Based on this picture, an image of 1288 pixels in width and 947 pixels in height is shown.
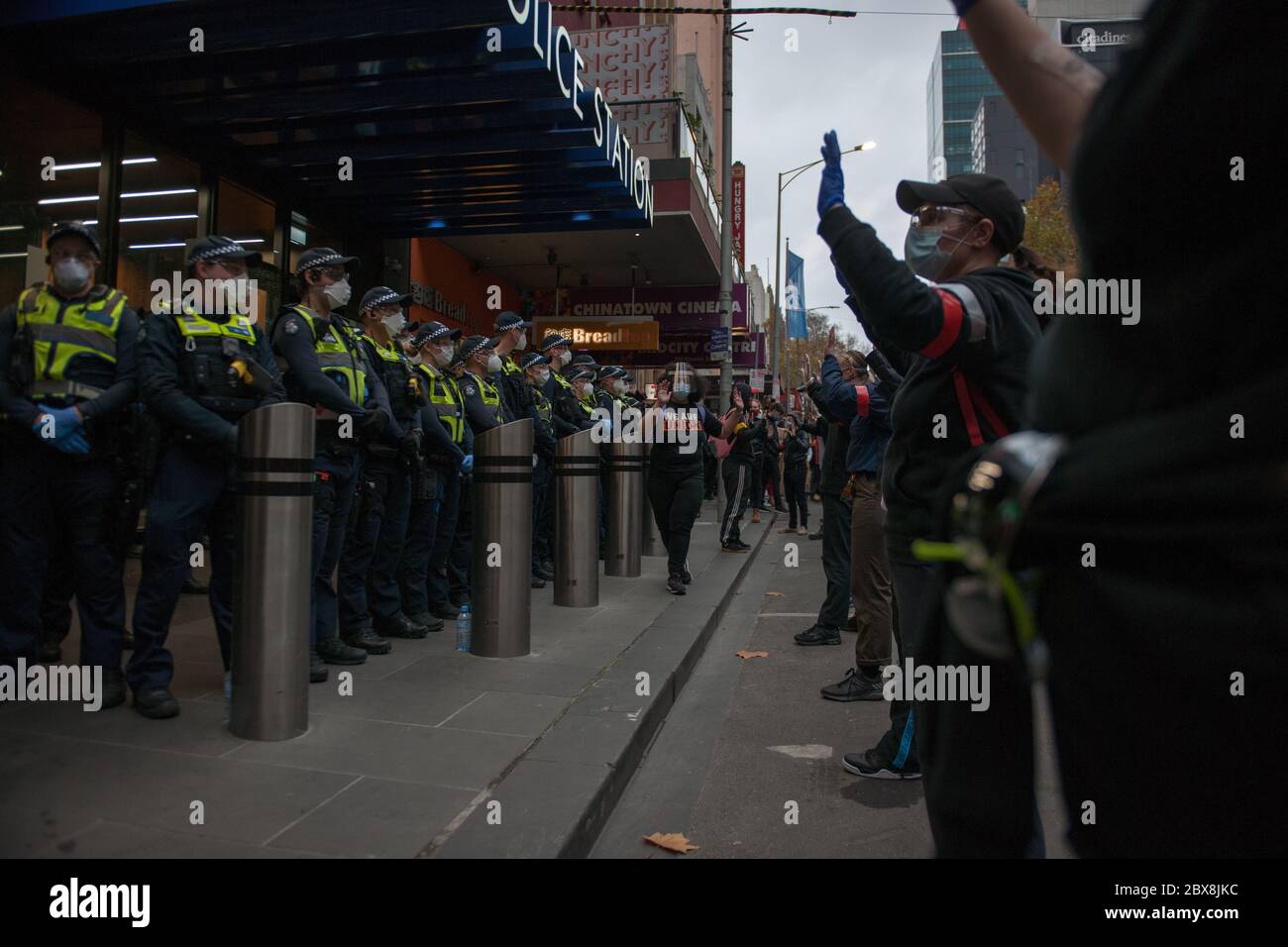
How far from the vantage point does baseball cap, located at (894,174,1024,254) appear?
2689 mm

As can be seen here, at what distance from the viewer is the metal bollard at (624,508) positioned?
8969 millimetres

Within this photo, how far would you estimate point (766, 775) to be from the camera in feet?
13.1

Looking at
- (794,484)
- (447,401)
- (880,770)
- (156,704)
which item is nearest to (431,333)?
(447,401)

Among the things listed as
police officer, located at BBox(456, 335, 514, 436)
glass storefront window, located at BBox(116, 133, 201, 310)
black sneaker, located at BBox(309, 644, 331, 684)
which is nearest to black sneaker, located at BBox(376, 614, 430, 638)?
black sneaker, located at BBox(309, 644, 331, 684)

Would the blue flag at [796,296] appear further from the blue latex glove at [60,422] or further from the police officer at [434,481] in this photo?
the blue latex glove at [60,422]

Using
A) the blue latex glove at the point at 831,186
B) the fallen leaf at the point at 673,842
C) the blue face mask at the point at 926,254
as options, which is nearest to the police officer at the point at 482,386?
the fallen leaf at the point at 673,842

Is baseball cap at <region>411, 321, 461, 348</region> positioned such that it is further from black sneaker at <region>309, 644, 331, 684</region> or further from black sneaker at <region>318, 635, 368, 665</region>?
black sneaker at <region>309, 644, 331, 684</region>

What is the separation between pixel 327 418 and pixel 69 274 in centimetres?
138

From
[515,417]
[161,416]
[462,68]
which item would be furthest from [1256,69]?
[515,417]

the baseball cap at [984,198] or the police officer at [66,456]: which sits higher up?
the baseball cap at [984,198]

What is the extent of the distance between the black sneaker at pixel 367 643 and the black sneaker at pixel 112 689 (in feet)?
4.60

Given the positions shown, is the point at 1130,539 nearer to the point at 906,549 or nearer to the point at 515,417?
the point at 906,549

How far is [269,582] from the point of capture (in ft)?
12.1
